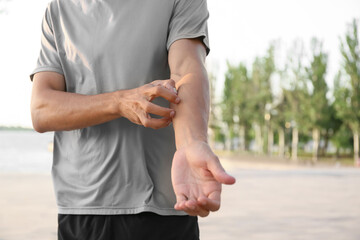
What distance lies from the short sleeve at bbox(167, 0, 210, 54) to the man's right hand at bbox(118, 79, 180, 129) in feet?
0.63

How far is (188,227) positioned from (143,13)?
51 centimetres

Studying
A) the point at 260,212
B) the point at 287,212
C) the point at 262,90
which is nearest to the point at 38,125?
the point at 260,212

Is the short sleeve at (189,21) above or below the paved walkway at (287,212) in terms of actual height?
above

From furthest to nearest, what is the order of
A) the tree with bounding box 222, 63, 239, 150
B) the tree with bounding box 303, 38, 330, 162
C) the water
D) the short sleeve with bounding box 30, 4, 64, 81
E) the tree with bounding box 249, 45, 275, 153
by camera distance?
the tree with bounding box 222, 63, 239, 150, the tree with bounding box 249, 45, 275, 153, the tree with bounding box 303, 38, 330, 162, the water, the short sleeve with bounding box 30, 4, 64, 81

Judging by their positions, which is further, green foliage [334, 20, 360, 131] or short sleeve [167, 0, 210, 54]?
green foliage [334, 20, 360, 131]

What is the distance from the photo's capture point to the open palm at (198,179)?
73 centimetres

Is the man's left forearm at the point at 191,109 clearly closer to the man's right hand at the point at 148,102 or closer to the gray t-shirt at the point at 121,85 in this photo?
the man's right hand at the point at 148,102

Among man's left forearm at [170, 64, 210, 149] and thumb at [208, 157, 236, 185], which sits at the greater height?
man's left forearm at [170, 64, 210, 149]

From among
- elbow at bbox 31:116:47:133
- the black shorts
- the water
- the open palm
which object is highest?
elbow at bbox 31:116:47:133

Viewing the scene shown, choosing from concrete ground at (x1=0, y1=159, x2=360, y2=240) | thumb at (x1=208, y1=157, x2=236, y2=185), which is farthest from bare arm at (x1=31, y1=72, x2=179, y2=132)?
concrete ground at (x1=0, y1=159, x2=360, y2=240)

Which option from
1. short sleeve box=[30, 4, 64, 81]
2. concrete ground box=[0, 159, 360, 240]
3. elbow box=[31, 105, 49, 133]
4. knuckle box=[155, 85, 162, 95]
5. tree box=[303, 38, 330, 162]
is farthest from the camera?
tree box=[303, 38, 330, 162]

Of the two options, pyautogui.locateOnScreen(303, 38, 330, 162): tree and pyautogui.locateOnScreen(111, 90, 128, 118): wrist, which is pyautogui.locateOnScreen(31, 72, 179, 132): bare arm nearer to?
pyautogui.locateOnScreen(111, 90, 128, 118): wrist

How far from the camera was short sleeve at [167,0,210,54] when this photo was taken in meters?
1.01

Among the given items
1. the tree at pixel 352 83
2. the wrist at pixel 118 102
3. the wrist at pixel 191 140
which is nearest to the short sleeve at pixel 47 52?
the wrist at pixel 118 102
